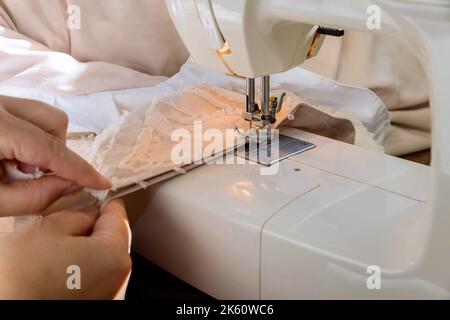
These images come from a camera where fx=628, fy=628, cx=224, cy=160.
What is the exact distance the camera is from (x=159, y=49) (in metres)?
1.18

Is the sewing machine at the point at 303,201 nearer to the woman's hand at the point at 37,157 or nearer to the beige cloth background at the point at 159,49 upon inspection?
the woman's hand at the point at 37,157

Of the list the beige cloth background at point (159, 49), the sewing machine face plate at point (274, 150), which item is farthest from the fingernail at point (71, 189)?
the beige cloth background at point (159, 49)

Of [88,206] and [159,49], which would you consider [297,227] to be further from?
[159,49]

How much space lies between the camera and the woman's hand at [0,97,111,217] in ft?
1.95

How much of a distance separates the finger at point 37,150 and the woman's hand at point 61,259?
4cm

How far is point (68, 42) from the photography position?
3.78ft

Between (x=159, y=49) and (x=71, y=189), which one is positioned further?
(x=159, y=49)

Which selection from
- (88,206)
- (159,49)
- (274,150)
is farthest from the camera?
(159,49)

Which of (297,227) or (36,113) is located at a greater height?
(36,113)

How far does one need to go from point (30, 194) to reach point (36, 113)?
8 centimetres

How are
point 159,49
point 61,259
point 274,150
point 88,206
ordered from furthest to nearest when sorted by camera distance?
point 159,49 → point 274,150 → point 88,206 → point 61,259

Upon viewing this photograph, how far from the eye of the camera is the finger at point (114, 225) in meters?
0.60

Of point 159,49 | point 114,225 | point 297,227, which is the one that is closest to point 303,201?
point 297,227

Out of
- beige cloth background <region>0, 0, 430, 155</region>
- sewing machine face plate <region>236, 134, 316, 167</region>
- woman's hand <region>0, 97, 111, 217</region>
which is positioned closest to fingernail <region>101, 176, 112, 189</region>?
woman's hand <region>0, 97, 111, 217</region>
